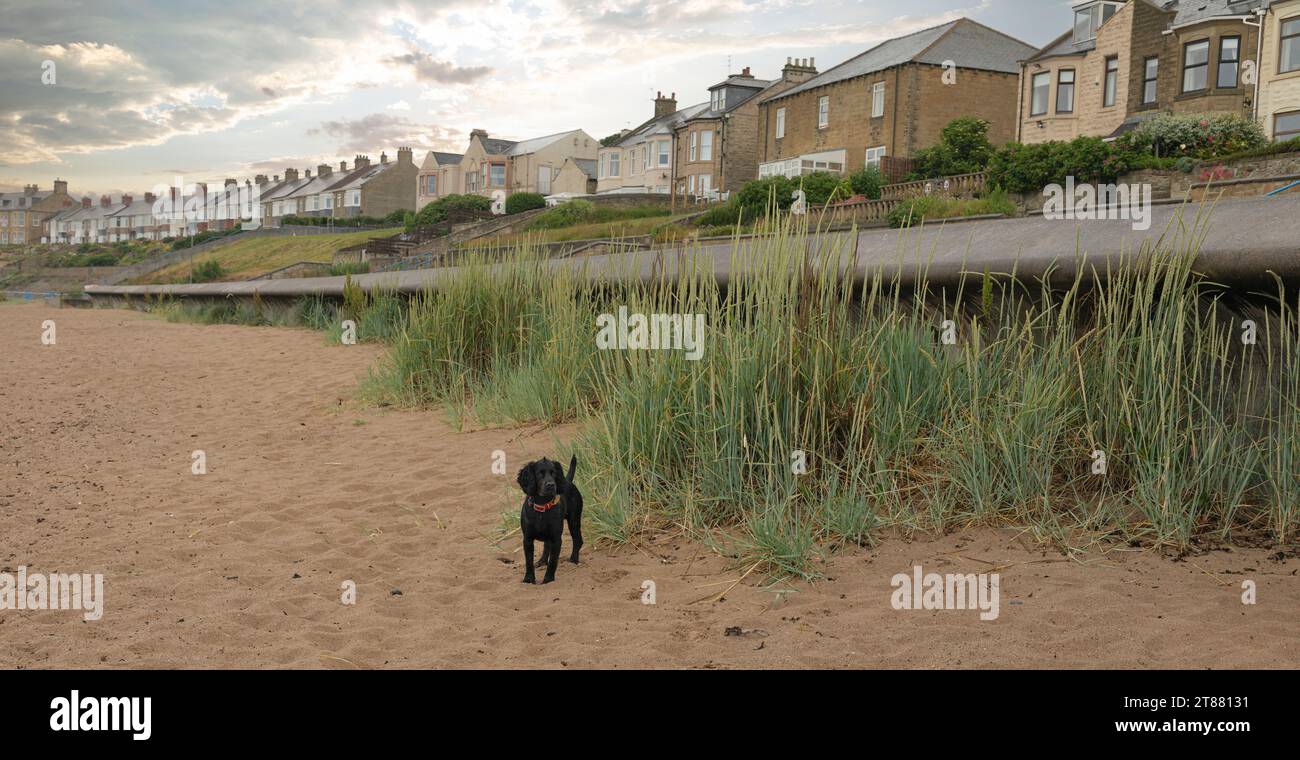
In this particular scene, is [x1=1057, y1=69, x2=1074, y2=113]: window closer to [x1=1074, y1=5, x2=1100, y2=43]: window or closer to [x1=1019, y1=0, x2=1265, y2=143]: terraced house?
[x1=1019, y1=0, x2=1265, y2=143]: terraced house

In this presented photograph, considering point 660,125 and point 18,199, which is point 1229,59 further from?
point 18,199

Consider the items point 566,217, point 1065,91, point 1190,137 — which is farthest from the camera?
point 566,217

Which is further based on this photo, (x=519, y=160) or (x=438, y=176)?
(x=438, y=176)

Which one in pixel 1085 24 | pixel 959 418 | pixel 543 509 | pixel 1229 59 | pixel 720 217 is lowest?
pixel 543 509

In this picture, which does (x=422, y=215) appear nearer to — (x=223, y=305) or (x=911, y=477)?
(x=223, y=305)

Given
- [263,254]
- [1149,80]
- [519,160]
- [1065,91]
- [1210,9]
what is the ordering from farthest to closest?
[519,160]
[263,254]
[1065,91]
[1149,80]
[1210,9]

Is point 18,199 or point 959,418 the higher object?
point 18,199

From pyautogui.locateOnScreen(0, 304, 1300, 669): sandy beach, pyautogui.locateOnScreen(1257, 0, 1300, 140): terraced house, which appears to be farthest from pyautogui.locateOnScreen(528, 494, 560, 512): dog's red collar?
pyautogui.locateOnScreen(1257, 0, 1300, 140): terraced house

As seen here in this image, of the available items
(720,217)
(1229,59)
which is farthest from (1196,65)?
(720,217)

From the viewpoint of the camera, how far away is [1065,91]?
37.8 meters

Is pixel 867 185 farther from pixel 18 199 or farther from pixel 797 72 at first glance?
pixel 18 199

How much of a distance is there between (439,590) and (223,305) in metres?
17.6

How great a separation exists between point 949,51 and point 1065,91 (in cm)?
594
